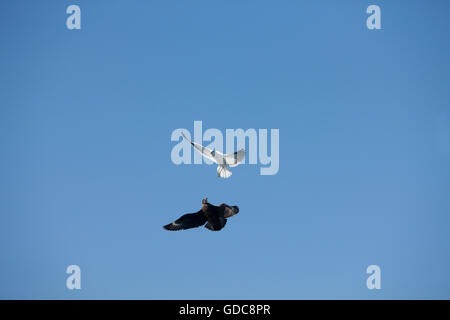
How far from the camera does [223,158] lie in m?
17.2

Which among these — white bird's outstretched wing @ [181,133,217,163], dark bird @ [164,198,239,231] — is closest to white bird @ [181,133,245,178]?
white bird's outstretched wing @ [181,133,217,163]

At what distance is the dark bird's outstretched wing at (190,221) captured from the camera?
1659 cm

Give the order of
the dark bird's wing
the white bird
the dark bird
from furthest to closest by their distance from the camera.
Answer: the white bird → the dark bird's wing → the dark bird

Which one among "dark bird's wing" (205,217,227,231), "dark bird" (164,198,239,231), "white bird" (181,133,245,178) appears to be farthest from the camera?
"white bird" (181,133,245,178)

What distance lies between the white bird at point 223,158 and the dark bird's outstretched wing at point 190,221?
5.58ft

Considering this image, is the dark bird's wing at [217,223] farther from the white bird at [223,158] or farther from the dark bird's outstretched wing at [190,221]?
the white bird at [223,158]

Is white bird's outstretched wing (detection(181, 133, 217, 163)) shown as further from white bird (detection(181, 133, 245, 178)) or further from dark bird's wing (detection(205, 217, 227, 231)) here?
dark bird's wing (detection(205, 217, 227, 231))

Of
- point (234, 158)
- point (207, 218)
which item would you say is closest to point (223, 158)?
point (234, 158)

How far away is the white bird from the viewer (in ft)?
55.8

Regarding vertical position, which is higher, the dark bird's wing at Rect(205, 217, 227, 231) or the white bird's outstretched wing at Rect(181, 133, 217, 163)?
the white bird's outstretched wing at Rect(181, 133, 217, 163)
